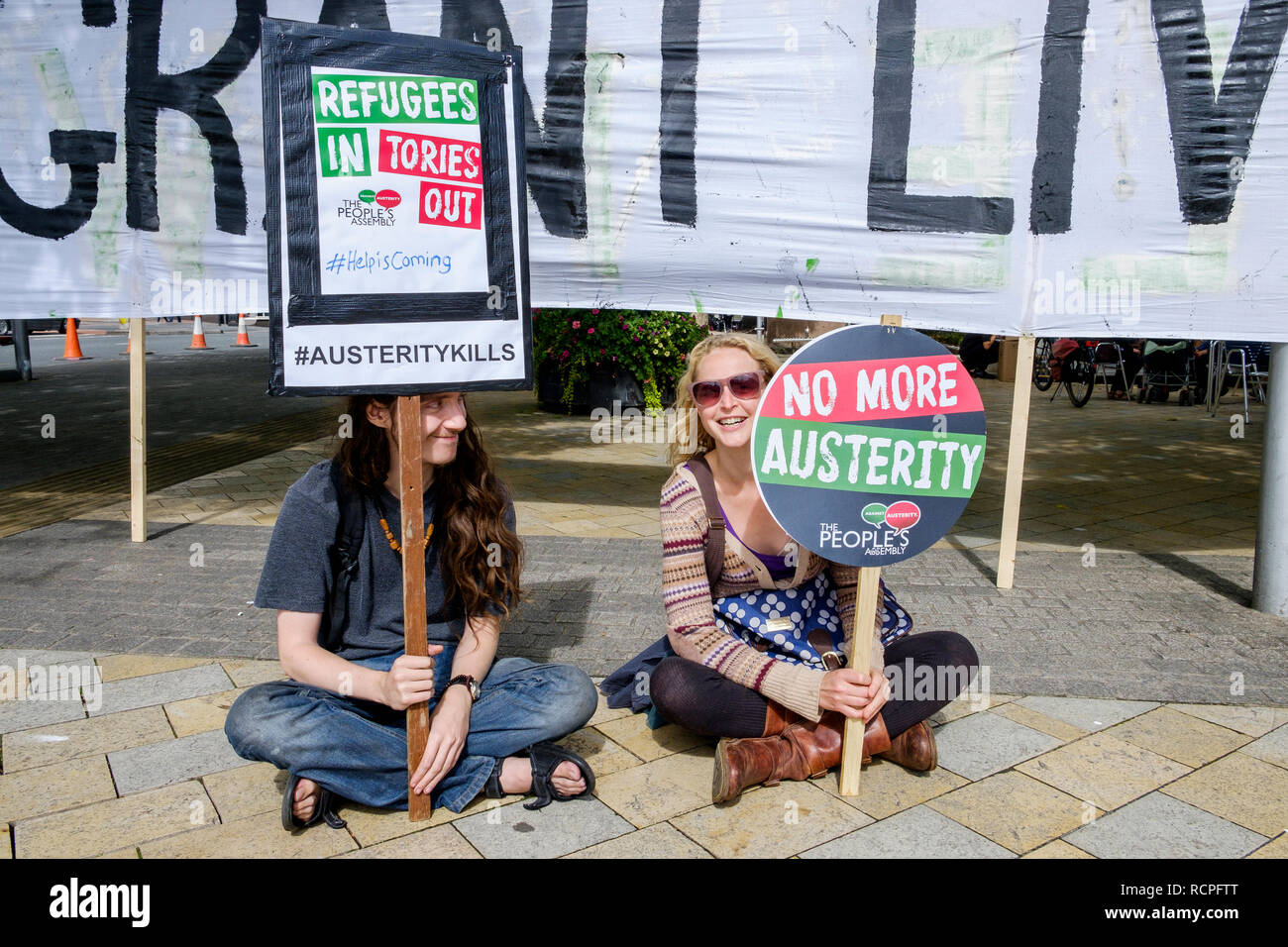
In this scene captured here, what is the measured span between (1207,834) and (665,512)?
5.39 ft

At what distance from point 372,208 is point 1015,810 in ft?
7.58

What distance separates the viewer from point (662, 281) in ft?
16.5

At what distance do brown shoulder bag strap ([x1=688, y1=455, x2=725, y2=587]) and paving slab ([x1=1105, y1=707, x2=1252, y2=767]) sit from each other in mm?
1446

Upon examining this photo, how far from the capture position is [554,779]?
2670mm

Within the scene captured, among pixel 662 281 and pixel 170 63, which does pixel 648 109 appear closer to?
pixel 662 281

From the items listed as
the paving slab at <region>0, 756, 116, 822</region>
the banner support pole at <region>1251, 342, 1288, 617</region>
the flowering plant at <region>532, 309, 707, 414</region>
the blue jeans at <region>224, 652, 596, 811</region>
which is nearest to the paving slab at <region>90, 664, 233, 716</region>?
the paving slab at <region>0, 756, 116, 822</region>

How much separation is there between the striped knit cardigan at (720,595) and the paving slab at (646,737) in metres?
0.38

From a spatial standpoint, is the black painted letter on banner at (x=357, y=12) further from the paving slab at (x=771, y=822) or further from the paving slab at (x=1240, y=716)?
the paving slab at (x=1240, y=716)

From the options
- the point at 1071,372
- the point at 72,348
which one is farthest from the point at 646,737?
the point at 72,348

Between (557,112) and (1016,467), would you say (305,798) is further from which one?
(557,112)

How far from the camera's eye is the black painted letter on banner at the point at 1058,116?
4.49 metres

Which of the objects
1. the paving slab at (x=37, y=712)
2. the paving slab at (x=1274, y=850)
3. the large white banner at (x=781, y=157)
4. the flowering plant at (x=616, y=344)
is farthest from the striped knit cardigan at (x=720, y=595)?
the flowering plant at (x=616, y=344)

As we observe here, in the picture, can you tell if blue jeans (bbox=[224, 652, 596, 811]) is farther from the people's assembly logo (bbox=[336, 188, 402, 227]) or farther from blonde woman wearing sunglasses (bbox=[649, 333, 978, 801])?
the people's assembly logo (bbox=[336, 188, 402, 227])
